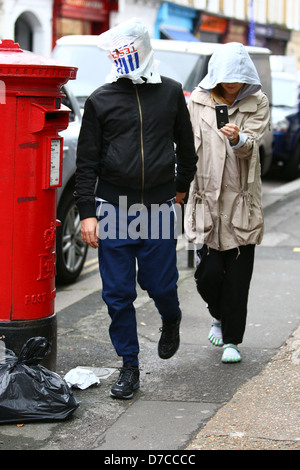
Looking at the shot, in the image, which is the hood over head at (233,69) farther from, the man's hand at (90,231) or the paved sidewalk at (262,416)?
the paved sidewalk at (262,416)

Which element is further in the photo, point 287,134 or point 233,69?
point 287,134

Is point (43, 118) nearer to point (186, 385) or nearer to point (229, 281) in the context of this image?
point (229, 281)

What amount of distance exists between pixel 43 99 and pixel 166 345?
1509 mm

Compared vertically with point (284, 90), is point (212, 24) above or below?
below

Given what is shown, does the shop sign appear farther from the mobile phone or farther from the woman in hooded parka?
the mobile phone

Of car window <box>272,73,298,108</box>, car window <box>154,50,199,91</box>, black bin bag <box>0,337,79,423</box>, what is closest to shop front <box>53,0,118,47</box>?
car window <box>272,73,298,108</box>

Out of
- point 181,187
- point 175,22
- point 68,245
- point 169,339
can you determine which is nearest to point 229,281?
point 169,339

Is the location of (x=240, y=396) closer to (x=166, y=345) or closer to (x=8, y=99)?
(x=166, y=345)

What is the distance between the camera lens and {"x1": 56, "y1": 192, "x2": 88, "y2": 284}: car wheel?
22.1 feet

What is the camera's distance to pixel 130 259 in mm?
4371

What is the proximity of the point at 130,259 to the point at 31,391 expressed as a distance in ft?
2.81

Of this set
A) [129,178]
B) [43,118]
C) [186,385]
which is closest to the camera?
[43,118]

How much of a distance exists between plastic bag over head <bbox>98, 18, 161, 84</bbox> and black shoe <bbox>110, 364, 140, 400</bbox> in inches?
58.6
